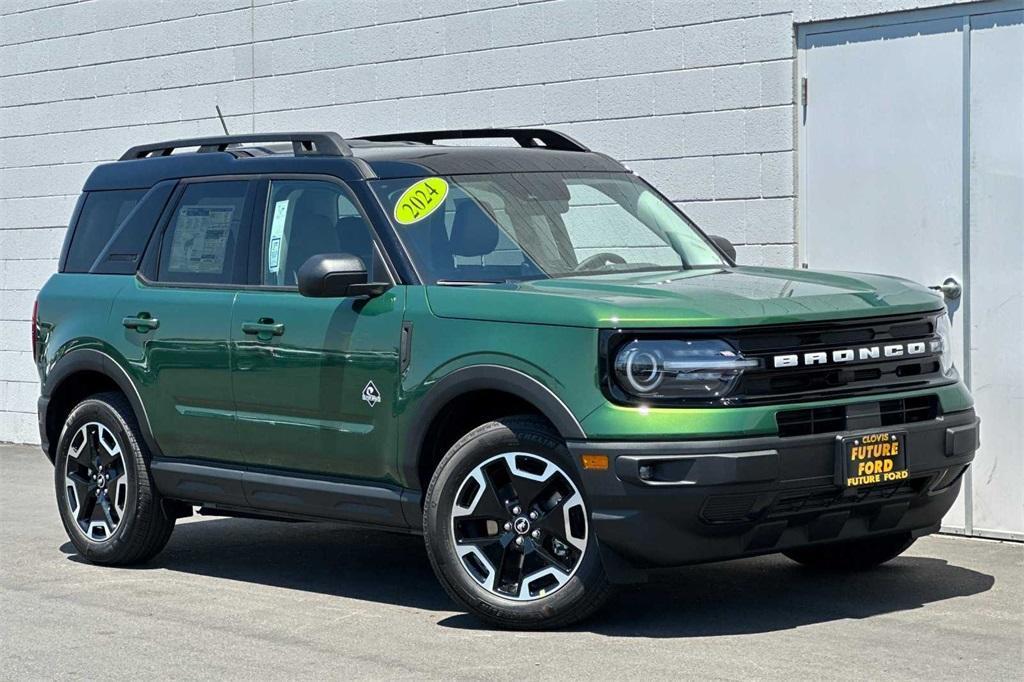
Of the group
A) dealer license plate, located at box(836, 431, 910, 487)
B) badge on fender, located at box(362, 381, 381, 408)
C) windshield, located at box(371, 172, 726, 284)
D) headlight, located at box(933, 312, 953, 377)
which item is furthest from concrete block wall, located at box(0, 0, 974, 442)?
badge on fender, located at box(362, 381, 381, 408)

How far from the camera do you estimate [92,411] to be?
8.34 m

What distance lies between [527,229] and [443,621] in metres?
1.68

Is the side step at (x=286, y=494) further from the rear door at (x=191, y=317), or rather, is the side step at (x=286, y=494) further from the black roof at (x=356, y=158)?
the black roof at (x=356, y=158)

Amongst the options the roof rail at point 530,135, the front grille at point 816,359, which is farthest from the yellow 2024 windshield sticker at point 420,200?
the front grille at point 816,359

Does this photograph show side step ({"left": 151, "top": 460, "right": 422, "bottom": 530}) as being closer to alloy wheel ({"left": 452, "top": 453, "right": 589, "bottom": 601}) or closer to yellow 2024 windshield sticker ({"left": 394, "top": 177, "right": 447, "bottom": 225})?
alloy wheel ({"left": 452, "top": 453, "right": 589, "bottom": 601})

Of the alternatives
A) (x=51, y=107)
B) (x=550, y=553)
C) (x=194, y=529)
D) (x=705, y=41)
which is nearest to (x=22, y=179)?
(x=51, y=107)

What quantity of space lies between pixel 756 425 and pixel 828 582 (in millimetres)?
1653

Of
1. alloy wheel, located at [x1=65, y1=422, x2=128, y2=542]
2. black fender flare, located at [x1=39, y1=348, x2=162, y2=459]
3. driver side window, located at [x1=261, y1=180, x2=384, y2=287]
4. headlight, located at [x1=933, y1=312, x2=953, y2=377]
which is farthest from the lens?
alloy wheel, located at [x1=65, y1=422, x2=128, y2=542]

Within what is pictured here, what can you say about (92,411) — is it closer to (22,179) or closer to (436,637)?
(436,637)

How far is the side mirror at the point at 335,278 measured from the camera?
6906mm

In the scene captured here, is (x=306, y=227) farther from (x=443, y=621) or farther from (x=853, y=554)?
(x=853, y=554)

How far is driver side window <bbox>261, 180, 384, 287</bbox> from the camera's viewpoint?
7312mm

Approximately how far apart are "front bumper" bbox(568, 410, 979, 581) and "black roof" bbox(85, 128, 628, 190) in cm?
180

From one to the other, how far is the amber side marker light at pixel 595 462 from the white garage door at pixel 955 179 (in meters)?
3.31
